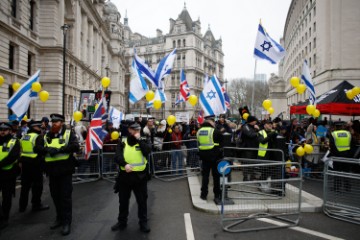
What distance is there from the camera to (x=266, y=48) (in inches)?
357

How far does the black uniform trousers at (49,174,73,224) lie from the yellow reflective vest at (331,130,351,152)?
669cm

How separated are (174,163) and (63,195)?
4831mm

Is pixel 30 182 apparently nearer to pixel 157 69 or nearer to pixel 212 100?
pixel 212 100

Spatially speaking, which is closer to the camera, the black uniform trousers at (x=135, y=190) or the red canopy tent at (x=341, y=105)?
the black uniform trousers at (x=135, y=190)

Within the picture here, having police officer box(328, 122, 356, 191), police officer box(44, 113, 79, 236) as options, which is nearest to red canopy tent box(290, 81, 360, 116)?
police officer box(328, 122, 356, 191)

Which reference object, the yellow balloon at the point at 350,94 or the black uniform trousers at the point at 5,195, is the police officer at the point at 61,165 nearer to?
the black uniform trousers at the point at 5,195

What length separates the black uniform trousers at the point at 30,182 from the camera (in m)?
5.80

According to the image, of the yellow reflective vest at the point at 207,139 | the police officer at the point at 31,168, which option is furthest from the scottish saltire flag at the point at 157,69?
the police officer at the point at 31,168

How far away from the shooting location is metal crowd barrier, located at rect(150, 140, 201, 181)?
9.12m

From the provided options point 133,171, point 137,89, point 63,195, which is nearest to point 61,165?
point 63,195

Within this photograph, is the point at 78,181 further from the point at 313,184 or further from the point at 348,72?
the point at 348,72

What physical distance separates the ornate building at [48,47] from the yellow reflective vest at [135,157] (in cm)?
1917

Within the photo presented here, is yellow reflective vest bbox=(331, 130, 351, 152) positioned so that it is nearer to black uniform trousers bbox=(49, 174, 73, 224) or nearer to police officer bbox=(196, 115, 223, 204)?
police officer bbox=(196, 115, 223, 204)

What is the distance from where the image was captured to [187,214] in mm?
5672
